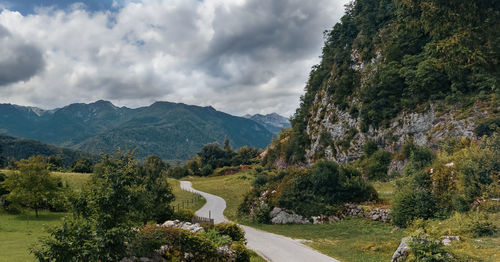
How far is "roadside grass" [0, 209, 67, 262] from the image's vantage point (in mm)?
13008

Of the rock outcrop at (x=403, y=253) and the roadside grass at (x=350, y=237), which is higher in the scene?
the rock outcrop at (x=403, y=253)

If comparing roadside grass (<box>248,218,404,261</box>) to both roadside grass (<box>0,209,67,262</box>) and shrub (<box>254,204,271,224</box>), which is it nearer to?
shrub (<box>254,204,271,224</box>)

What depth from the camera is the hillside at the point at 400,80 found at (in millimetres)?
11477

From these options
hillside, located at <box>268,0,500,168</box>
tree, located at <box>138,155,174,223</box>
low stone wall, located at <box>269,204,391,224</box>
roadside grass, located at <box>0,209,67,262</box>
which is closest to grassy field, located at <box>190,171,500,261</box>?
low stone wall, located at <box>269,204,391,224</box>

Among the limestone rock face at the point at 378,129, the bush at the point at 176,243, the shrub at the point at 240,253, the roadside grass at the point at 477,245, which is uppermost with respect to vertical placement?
the limestone rock face at the point at 378,129

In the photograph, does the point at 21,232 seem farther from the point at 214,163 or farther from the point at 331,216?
the point at 214,163

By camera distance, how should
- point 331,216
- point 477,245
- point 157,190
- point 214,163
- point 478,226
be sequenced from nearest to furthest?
point 477,245 < point 478,226 < point 157,190 < point 331,216 < point 214,163

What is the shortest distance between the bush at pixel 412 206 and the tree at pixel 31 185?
1243 inches

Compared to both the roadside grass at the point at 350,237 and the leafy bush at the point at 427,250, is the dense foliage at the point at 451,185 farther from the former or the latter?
the leafy bush at the point at 427,250

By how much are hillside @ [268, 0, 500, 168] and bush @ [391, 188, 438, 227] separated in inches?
342

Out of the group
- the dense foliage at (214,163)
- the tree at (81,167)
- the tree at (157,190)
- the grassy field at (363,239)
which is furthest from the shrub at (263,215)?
the dense foliage at (214,163)

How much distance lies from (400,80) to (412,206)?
3519 centimetres

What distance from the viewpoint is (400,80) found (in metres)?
48.9

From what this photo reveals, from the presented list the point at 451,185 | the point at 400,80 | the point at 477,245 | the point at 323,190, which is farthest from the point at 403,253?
the point at 400,80
